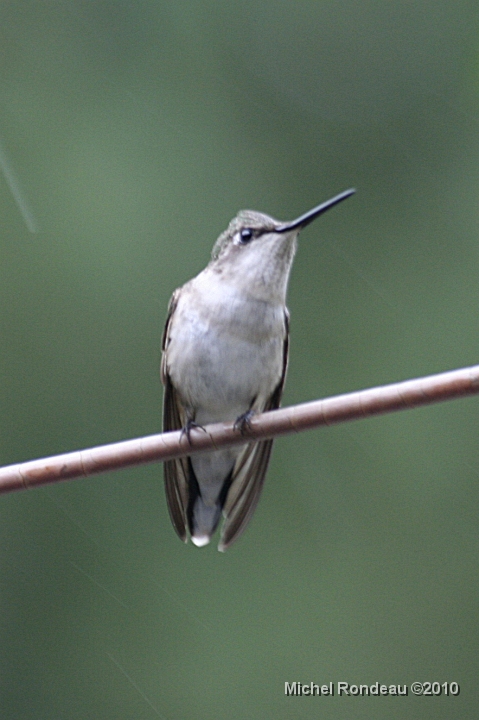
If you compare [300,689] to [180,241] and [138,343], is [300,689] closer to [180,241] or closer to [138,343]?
[138,343]

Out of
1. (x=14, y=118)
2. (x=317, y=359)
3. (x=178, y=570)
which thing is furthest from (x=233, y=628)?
(x=14, y=118)

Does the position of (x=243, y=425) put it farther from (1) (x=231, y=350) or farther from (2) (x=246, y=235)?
(2) (x=246, y=235)

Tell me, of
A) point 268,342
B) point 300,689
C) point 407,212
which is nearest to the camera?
point 268,342

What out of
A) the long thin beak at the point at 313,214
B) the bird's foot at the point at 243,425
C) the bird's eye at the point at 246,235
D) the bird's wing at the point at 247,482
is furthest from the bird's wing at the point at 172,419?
the bird's foot at the point at 243,425

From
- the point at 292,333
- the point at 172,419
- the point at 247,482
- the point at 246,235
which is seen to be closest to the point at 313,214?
the point at 246,235

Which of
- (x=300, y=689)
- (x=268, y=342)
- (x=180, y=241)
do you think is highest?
(x=180, y=241)

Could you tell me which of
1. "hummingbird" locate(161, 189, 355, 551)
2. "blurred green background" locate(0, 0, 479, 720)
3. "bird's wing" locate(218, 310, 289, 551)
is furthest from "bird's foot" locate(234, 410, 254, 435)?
"blurred green background" locate(0, 0, 479, 720)

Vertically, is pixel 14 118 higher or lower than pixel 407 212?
higher
